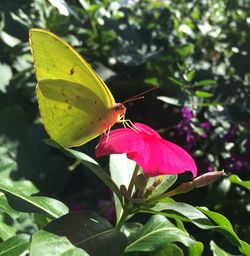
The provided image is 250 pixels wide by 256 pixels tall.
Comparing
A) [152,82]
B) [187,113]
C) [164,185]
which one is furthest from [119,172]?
[152,82]

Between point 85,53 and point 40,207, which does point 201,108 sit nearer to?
point 85,53

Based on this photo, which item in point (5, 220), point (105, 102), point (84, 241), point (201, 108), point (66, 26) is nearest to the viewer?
point (84, 241)

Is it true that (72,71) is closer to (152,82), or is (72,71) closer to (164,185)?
(164,185)

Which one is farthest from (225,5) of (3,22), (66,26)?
(3,22)

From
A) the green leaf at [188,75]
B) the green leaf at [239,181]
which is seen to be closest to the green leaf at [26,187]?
the green leaf at [239,181]

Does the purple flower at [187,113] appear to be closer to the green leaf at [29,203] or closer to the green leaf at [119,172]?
the green leaf at [119,172]

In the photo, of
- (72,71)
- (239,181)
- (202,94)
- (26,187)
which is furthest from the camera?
(202,94)

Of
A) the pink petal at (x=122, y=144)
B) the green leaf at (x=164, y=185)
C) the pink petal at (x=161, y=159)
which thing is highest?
the pink petal at (x=122, y=144)
